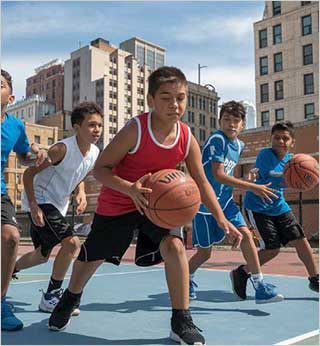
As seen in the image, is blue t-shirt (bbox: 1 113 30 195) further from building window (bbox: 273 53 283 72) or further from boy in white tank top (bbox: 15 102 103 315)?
building window (bbox: 273 53 283 72)

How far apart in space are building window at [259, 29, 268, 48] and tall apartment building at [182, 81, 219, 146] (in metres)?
40.4

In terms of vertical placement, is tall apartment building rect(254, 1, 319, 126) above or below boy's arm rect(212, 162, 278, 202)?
above

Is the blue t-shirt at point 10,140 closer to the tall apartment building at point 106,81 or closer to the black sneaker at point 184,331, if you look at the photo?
the black sneaker at point 184,331

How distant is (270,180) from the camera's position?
216 inches

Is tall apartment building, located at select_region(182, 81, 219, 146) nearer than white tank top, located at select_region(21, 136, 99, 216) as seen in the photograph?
No

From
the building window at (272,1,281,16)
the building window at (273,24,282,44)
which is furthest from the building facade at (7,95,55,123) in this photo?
the building window at (273,24,282,44)

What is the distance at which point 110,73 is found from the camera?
330 feet

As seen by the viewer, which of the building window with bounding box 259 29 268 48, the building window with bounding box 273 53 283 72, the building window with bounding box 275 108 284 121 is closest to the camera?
the building window with bounding box 275 108 284 121

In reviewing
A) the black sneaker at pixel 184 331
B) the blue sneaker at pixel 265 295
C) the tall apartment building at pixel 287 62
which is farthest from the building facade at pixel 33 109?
the black sneaker at pixel 184 331

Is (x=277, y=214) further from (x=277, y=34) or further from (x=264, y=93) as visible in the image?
(x=277, y=34)

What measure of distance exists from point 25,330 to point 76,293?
45 centimetres

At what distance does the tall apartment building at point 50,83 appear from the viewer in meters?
113

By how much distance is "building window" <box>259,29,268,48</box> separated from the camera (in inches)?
2040

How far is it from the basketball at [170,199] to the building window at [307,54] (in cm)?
4825
